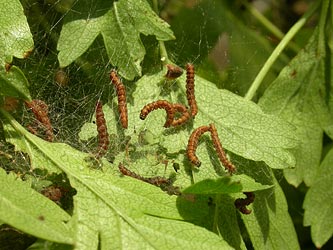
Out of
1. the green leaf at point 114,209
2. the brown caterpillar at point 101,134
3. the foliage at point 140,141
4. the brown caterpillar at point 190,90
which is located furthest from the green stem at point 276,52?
the green leaf at point 114,209

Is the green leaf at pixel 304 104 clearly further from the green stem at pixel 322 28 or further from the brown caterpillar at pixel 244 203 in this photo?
the brown caterpillar at pixel 244 203

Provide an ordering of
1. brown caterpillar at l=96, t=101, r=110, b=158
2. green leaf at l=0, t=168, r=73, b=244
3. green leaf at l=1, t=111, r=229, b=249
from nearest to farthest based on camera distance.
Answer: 1. green leaf at l=0, t=168, r=73, b=244
2. green leaf at l=1, t=111, r=229, b=249
3. brown caterpillar at l=96, t=101, r=110, b=158

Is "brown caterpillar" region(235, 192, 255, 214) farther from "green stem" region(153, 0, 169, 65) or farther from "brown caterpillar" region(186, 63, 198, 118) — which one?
"green stem" region(153, 0, 169, 65)

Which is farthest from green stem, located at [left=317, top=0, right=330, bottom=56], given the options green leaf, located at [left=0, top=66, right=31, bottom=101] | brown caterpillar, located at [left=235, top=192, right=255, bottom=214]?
green leaf, located at [left=0, top=66, right=31, bottom=101]

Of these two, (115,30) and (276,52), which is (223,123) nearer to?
(115,30)

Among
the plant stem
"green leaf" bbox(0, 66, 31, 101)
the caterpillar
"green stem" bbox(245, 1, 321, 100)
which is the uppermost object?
"green stem" bbox(245, 1, 321, 100)
